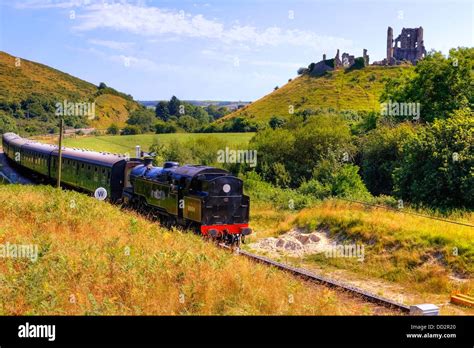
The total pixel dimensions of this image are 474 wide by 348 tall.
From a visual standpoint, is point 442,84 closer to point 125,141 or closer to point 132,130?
point 125,141

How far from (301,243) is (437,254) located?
612cm

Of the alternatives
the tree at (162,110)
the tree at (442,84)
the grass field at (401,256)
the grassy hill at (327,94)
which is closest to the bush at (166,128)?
the grassy hill at (327,94)

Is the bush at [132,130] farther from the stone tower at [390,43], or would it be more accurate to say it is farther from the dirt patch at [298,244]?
the stone tower at [390,43]

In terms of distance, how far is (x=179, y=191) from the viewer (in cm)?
2012

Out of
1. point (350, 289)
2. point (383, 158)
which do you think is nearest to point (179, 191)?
point (350, 289)

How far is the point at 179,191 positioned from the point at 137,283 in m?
9.97

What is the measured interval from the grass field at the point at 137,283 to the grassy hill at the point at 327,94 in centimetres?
9195

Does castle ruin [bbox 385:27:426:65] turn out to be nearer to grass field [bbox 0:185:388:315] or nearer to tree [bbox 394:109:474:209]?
tree [bbox 394:109:474:209]

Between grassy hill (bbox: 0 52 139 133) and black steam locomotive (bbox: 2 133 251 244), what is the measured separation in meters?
81.9

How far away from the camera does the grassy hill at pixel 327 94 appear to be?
111500 millimetres

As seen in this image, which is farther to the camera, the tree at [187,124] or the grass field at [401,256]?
the tree at [187,124]

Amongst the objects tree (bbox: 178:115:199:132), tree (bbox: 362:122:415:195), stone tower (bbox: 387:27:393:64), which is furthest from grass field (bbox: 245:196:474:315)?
stone tower (bbox: 387:27:393:64)
